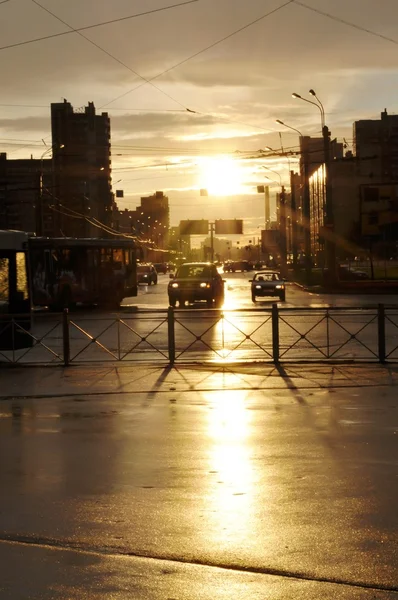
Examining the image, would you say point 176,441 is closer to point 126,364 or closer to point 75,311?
point 126,364

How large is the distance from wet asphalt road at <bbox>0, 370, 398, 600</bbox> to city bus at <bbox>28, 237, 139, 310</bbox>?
30229mm

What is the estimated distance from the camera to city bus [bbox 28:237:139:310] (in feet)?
148

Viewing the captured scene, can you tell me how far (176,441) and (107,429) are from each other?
132 centimetres

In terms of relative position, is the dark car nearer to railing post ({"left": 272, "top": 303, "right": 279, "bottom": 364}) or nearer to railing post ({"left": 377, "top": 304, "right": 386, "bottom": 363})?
railing post ({"left": 272, "top": 303, "right": 279, "bottom": 364})

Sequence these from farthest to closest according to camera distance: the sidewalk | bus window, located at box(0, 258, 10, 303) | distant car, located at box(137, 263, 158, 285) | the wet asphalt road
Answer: distant car, located at box(137, 263, 158, 285) → bus window, located at box(0, 258, 10, 303) → the sidewalk → the wet asphalt road

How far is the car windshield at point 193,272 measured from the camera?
156 ft

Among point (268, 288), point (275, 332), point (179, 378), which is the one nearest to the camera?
point (179, 378)

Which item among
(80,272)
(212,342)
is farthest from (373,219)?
(212,342)

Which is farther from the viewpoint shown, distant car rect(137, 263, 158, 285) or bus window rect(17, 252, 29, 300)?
distant car rect(137, 263, 158, 285)

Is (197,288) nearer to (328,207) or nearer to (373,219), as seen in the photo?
(328,207)

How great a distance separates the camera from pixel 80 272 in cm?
4672

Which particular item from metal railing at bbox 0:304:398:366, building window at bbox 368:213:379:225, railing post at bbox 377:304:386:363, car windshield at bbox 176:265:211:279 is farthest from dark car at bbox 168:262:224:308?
building window at bbox 368:213:379:225

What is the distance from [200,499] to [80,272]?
127ft

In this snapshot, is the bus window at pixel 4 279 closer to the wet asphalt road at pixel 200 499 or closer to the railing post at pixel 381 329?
the railing post at pixel 381 329
